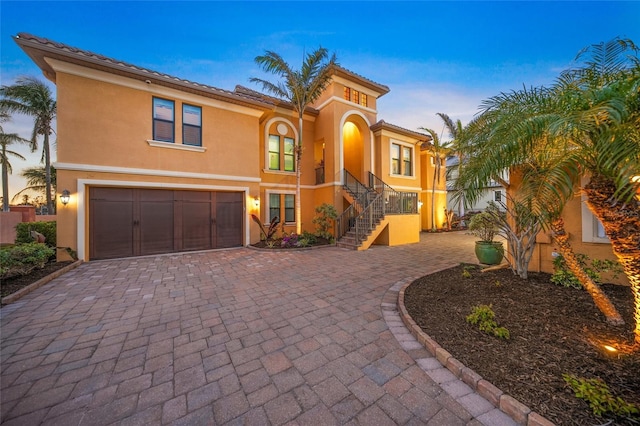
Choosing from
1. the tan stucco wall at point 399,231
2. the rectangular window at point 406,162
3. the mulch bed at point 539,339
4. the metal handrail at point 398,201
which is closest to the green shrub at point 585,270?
the mulch bed at point 539,339

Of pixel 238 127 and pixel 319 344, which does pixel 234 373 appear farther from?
pixel 238 127

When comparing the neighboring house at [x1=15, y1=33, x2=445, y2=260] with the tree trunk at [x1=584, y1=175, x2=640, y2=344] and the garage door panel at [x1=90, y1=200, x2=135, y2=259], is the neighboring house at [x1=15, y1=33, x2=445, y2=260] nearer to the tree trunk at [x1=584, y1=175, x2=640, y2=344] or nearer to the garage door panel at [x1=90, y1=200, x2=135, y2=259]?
the garage door panel at [x1=90, y1=200, x2=135, y2=259]

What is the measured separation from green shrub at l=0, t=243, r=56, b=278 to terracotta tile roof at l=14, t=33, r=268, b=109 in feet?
18.9

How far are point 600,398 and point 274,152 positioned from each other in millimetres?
12246

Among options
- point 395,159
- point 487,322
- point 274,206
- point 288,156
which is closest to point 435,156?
point 395,159

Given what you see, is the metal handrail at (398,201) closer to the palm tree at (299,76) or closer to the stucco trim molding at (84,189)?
the palm tree at (299,76)

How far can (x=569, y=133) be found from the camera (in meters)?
2.16

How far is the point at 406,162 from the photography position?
1477 cm

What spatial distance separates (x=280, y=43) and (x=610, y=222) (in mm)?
13029

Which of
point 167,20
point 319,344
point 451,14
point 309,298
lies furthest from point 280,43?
point 319,344

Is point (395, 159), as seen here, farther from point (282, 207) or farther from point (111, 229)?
point (111, 229)

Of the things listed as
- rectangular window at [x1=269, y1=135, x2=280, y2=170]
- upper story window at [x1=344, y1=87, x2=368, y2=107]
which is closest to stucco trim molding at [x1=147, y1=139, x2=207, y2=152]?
rectangular window at [x1=269, y1=135, x2=280, y2=170]

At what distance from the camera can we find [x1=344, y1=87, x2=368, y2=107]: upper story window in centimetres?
1229

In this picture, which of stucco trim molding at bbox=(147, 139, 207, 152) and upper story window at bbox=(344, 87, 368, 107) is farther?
upper story window at bbox=(344, 87, 368, 107)
